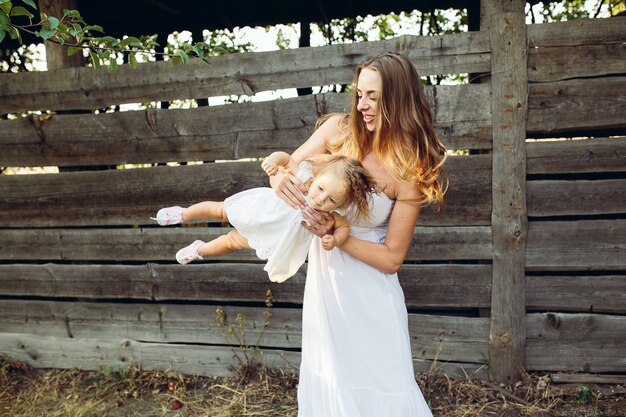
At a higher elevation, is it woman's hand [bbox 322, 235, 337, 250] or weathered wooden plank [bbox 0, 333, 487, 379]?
woman's hand [bbox 322, 235, 337, 250]

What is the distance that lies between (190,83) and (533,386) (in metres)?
3.10

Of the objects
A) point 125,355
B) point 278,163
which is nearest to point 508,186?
point 278,163

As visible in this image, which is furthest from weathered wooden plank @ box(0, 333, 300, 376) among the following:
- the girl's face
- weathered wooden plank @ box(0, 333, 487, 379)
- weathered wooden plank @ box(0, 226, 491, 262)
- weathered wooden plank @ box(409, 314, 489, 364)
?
the girl's face

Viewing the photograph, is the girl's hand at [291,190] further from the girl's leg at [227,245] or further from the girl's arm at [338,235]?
the girl's leg at [227,245]

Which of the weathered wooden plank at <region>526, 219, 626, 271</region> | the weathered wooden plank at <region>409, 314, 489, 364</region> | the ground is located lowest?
the ground

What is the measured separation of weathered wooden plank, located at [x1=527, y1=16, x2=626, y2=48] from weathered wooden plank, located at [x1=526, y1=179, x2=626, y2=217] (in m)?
0.87

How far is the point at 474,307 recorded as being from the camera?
395 cm

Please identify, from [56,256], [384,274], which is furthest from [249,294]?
[384,274]

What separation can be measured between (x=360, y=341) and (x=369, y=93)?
39.0 inches

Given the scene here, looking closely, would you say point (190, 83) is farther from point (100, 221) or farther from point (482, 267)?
point (482, 267)

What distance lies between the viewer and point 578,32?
11.2 feet

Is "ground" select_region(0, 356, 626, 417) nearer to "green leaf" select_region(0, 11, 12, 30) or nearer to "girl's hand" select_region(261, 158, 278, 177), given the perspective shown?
"girl's hand" select_region(261, 158, 278, 177)

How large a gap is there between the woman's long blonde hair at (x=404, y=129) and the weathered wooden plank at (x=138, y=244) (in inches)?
60.1

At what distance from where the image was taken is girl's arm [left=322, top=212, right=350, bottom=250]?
2081mm
